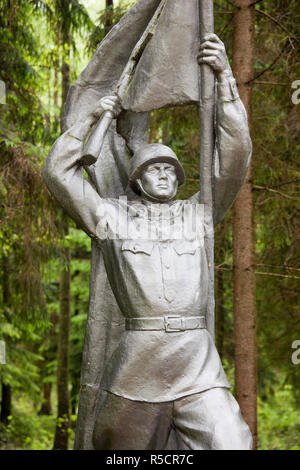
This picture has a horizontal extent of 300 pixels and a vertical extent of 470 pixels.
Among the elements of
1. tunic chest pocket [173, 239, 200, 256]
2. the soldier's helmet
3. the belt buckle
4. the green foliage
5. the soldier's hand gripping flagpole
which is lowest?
the green foliage

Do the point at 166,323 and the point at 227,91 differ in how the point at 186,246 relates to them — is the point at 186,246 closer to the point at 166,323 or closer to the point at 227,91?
the point at 166,323

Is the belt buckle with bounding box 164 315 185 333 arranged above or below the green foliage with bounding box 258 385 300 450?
above

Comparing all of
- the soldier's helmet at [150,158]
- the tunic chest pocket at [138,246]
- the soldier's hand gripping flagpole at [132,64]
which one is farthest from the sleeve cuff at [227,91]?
the tunic chest pocket at [138,246]

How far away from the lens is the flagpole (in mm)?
3953

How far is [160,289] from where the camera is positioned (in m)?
3.62

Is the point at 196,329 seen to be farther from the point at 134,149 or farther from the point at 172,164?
the point at 134,149

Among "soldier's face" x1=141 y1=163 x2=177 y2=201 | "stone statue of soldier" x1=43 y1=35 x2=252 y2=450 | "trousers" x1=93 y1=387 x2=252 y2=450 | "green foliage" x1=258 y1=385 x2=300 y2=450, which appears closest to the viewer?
"trousers" x1=93 y1=387 x2=252 y2=450

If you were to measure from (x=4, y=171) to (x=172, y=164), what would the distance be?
3.80m

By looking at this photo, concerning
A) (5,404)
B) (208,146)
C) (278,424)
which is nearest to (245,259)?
(208,146)

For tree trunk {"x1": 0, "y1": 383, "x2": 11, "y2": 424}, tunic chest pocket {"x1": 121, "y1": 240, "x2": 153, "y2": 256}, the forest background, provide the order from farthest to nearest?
tree trunk {"x1": 0, "y1": 383, "x2": 11, "y2": 424}, the forest background, tunic chest pocket {"x1": 121, "y1": 240, "x2": 153, "y2": 256}

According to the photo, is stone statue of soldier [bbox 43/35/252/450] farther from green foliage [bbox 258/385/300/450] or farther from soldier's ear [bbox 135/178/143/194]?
green foliage [bbox 258/385/300/450]

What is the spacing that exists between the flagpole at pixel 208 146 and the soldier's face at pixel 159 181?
213 mm

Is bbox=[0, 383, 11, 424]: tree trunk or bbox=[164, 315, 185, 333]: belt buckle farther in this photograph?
bbox=[0, 383, 11, 424]: tree trunk

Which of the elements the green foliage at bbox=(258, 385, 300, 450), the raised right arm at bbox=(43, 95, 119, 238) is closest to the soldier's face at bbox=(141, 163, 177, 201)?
the raised right arm at bbox=(43, 95, 119, 238)
